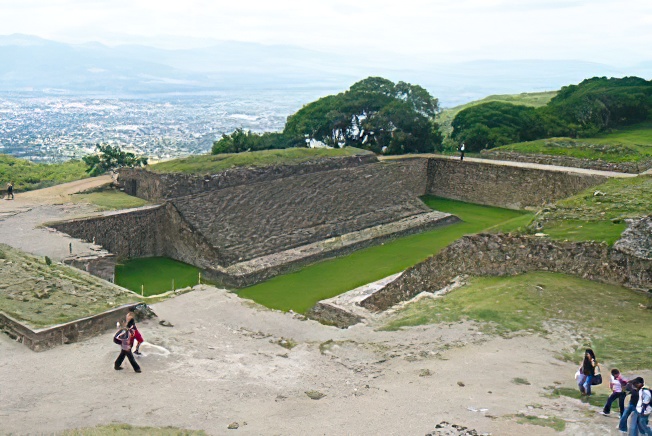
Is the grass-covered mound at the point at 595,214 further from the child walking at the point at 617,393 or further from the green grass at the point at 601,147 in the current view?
the green grass at the point at 601,147

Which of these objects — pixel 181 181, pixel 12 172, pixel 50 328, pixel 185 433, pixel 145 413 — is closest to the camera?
pixel 185 433

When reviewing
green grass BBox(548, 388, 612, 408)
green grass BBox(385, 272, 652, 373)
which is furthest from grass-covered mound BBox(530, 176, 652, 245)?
green grass BBox(548, 388, 612, 408)

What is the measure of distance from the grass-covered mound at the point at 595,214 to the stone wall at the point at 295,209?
22.8ft

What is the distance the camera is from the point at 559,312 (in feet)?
38.2

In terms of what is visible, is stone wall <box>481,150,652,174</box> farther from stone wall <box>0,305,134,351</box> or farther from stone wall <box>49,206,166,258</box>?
stone wall <box>0,305,134,351</box>

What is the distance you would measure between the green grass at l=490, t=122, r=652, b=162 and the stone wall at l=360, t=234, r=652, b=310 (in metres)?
14.3

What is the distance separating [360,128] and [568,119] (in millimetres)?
→ 10967

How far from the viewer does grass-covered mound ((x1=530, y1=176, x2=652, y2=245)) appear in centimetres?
1394

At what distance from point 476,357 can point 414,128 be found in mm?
24045

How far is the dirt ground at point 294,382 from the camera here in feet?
24.7

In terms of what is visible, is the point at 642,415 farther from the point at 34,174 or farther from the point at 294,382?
the point at 34,174

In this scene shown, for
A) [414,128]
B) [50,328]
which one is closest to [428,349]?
[50,328]

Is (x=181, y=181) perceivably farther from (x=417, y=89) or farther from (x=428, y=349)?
(x=417, y=89)

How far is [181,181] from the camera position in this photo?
20047 millimetres
